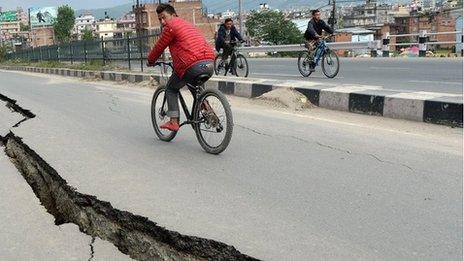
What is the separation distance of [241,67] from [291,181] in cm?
910

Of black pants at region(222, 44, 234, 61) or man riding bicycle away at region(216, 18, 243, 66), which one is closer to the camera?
man riding bicycle away at region(216, 18, 243, 66)

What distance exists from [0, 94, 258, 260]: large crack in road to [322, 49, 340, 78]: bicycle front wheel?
8665 mm

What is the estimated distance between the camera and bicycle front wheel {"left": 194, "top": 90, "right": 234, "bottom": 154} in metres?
4.93

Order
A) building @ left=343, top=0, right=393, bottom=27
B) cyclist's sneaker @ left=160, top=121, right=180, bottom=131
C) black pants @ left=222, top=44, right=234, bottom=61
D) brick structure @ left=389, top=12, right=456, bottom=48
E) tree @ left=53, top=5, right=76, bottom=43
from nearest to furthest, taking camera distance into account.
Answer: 1. cyclist's sneaker @ left=160, top=121, right=180, bottom=131
2. black pants @ left=222, top=44, right=234, bottom=61
3. brick structure @ left=389, top=12, right=456, bottom=48
4. tree @ left=53, top=5, right=76, bottom=43
5. building @ left=343, top=0, right=393, bottom=27

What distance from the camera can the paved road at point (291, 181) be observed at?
9.88 ft

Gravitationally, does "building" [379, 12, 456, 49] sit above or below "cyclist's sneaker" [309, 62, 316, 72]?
above

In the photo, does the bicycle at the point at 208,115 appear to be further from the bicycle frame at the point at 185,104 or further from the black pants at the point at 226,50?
the black pants at the point at 226,50

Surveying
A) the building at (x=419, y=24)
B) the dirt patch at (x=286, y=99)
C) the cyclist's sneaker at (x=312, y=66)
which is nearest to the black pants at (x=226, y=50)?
the cyclist's sneaker at (x=312, y=66)

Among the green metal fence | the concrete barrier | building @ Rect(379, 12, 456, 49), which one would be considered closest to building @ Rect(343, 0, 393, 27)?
building @ Rect(379, 12, 456, 49)

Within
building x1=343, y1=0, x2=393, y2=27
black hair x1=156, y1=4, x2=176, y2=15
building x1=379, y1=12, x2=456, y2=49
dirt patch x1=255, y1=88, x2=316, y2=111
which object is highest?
building x1=343, y1=0, x2=393, y2=27

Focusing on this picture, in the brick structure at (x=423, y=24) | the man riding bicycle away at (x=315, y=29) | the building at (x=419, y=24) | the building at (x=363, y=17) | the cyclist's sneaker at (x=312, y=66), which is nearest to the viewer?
the man riding bicycle away at (x=315, y=29)

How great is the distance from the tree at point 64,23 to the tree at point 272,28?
57315mm

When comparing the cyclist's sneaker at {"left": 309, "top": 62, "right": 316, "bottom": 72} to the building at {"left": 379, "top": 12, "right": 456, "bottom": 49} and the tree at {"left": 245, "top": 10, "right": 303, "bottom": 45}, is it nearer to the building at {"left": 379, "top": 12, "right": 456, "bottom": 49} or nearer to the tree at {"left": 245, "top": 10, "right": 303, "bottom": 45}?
the tree at {"left": 245, "top": 10, "right": 303, "bottom": 45}

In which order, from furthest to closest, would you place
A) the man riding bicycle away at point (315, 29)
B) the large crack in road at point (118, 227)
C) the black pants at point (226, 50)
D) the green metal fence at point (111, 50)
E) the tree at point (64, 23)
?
the tree at point (64, 23)
the green metal fence at point (111, 50)
the black pants at point (226, 50)
the man riding bicycle away at point (315, 29)
the large crack in road at point (118, 227)
